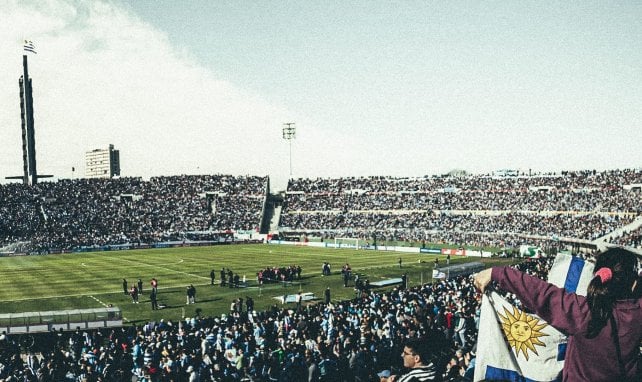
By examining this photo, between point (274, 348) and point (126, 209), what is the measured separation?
262 feet

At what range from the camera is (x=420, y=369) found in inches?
182

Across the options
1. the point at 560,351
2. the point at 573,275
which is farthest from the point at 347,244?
the point at 560,351

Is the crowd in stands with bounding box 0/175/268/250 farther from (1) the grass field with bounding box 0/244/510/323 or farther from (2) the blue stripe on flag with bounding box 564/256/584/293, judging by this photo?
(2) the blue stripe on flag with bounding box 564/256/584/293

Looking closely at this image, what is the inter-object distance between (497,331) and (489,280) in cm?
230

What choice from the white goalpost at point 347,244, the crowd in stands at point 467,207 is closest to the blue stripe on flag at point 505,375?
the crowd in stands at point 467,207

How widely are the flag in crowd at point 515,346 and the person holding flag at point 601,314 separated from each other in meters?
2.09

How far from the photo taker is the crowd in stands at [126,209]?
3105 inches

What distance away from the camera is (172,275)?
44688 millimetres

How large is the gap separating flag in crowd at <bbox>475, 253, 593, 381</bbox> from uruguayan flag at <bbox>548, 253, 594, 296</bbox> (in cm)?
80

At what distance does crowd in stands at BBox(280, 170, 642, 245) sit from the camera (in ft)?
225

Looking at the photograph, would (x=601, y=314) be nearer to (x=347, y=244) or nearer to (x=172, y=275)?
(x=172, y=275)

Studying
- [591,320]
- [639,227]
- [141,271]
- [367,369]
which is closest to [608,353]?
[591,320]

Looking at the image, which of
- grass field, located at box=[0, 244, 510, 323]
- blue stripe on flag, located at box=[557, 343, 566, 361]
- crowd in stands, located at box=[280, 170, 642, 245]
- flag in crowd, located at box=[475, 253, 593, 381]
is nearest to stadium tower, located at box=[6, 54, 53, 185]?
grass field, located at box=[0, 244, 510, 323]

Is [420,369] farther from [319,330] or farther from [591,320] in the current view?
[319,330]
